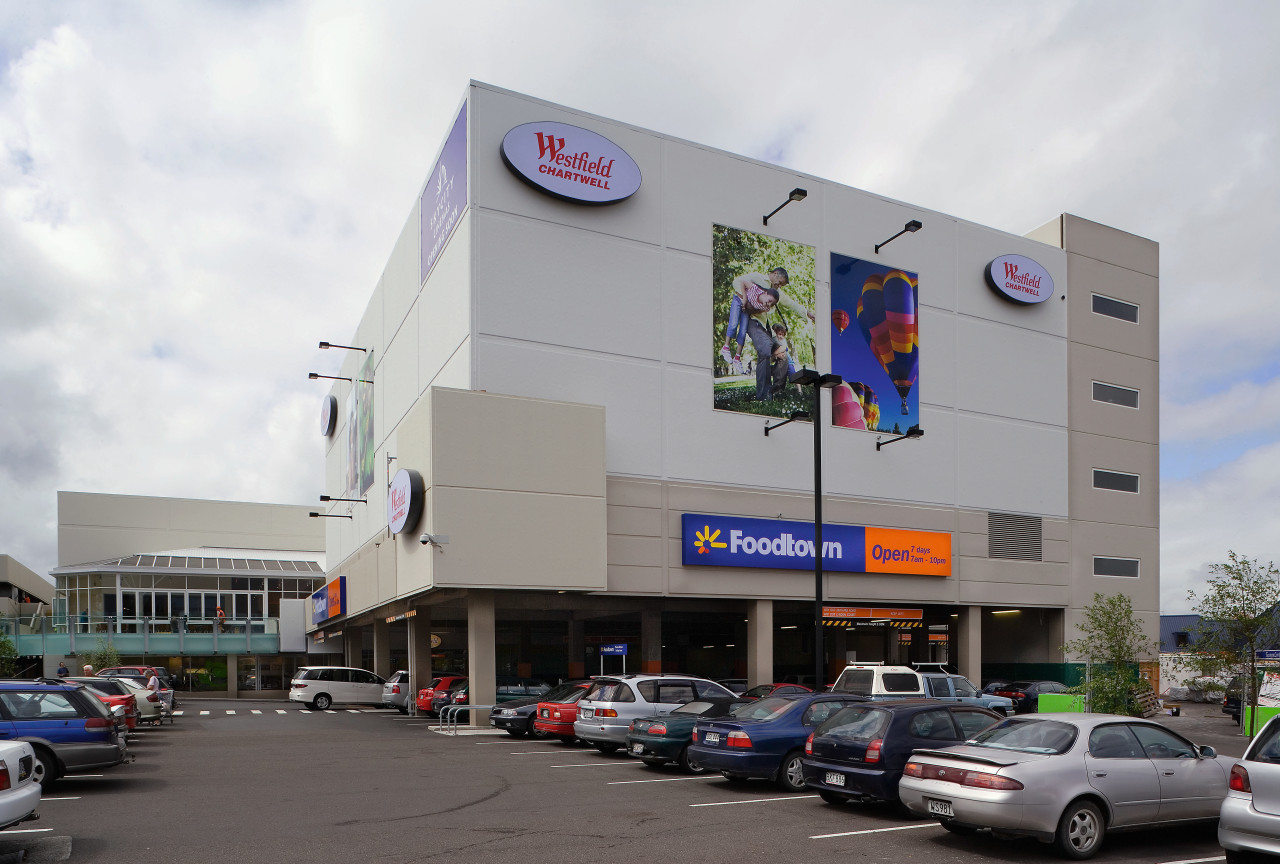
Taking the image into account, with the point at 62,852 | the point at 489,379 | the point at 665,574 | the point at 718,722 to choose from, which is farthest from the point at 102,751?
the point at 665,574

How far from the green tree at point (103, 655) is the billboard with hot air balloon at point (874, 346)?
34348mm

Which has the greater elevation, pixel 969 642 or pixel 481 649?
pixel 481 649

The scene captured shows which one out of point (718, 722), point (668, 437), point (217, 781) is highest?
point (668, 437)

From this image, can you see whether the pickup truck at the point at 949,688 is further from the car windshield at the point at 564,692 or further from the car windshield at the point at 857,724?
the car windshield at the point at 857,724

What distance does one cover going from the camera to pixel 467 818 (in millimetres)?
12414

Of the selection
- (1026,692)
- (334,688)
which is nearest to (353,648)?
(334,688)

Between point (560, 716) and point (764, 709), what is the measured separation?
7.26m

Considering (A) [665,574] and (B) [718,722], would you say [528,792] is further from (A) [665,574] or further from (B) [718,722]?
(A) [665,574]

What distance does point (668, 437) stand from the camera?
3122 cm

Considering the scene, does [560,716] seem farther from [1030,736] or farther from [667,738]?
[1030,736]

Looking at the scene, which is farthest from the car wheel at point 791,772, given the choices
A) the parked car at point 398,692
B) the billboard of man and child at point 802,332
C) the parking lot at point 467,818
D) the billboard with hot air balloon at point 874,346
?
the parked car at point 398,692

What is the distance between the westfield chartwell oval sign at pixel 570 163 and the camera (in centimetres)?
2917

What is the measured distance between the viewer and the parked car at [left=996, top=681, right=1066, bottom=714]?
3281 centimetres

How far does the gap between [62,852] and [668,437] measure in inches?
874
